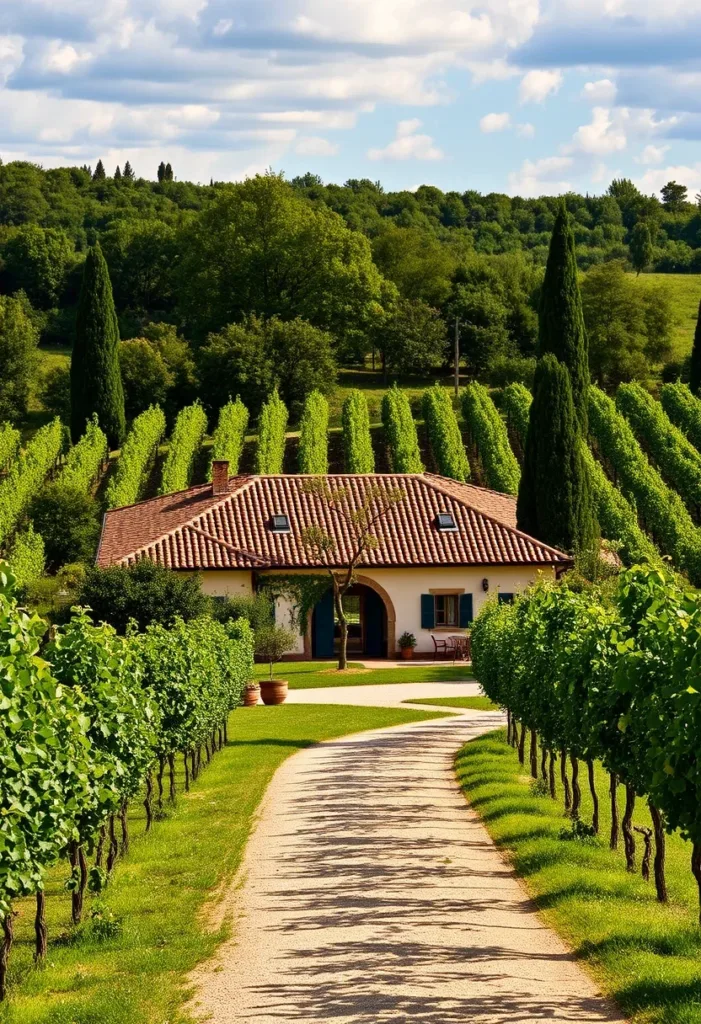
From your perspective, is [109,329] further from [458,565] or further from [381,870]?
[381,870]

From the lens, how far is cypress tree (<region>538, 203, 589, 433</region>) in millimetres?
47531

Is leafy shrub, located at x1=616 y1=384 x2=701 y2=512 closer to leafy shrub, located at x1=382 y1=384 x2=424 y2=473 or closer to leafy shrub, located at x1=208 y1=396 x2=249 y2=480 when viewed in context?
leafy shrub, located at x1=382 y1=384 x2=424 y2=473

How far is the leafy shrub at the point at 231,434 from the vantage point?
49.0m

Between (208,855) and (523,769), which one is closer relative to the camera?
(208,855)

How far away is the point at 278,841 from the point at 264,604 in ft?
64.6

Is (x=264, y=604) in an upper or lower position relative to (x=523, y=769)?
upper

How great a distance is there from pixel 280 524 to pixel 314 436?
46.5 feet

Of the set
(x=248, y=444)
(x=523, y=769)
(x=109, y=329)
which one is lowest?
(x=523, y=769)

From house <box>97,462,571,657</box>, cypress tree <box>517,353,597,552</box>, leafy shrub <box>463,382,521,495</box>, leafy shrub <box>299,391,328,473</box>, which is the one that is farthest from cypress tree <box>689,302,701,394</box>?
house <box>97,462,571,657</box>

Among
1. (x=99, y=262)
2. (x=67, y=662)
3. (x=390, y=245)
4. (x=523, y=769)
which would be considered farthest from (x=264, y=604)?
(x=390, y=245)

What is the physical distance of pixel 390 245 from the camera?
84.1 metres

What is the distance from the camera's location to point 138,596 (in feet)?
94.9

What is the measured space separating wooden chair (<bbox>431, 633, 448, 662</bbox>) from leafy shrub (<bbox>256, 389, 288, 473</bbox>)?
12514 millimetres

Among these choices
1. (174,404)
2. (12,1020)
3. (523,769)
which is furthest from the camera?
(174,404)
